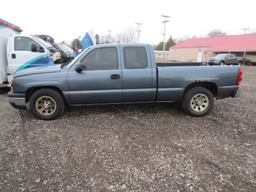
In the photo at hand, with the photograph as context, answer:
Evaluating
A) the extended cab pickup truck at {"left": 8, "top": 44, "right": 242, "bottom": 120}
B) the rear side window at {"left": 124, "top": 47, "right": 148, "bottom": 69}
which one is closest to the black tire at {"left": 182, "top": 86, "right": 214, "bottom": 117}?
the extended cab pickup truck at {"left": 8, "top": 44, "right": 242, "bottom": 120}

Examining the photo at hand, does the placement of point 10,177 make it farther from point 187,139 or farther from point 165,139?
point 187,139

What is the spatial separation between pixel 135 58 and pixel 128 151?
2311mm

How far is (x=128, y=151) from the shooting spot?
140 inches

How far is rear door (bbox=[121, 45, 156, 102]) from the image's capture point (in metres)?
4.86

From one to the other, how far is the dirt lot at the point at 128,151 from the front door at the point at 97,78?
572 mm

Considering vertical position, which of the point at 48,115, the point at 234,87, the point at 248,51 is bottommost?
the point at 48,115

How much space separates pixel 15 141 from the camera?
3.88 metres

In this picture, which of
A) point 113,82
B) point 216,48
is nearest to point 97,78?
point 113,82

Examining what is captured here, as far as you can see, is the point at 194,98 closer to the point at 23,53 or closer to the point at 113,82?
the point at 113,82

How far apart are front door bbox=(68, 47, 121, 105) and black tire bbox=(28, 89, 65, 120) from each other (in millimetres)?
307

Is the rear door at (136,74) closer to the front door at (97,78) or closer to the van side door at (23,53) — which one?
the front door at (97,78)

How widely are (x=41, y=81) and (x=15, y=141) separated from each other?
1402 mm

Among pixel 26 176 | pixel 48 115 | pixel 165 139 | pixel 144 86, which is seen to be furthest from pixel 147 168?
pixel 48 115

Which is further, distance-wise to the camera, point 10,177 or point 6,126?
point 6,126
